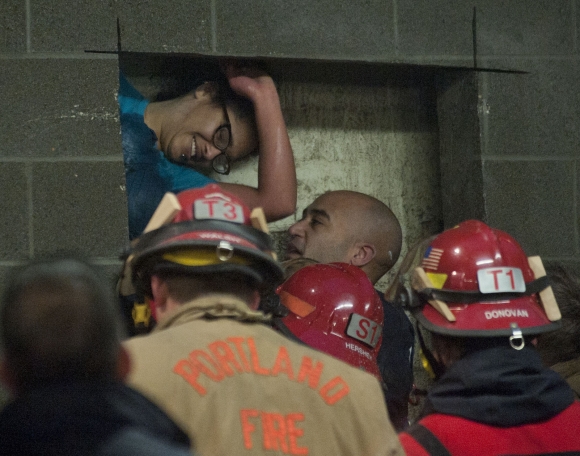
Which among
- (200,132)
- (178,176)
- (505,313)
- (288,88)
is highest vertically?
(288,88)

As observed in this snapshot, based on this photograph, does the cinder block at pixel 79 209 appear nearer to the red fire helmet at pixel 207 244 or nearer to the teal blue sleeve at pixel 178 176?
the teal blue sleeve at pixel 178 176

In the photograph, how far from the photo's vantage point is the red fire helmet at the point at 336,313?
131 inches

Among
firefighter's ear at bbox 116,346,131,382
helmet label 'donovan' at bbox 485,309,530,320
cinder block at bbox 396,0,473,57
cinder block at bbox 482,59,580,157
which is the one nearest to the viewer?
firefighter's ear at bbox 116,346,131,382

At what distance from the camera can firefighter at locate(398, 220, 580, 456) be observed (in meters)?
2.35

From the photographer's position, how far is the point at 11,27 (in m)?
4.02

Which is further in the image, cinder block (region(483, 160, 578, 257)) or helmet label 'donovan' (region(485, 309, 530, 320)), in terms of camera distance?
cinder block (region(483, 160, 578, 257))

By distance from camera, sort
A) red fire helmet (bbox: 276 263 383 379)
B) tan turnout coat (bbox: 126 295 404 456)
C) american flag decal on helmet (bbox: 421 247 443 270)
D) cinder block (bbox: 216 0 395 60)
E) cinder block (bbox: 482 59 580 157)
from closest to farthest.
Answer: tan turnout coat (bbox: 126 295 404 456) → american flag decal on helmet (bbox: 421 247 443 270) → red fire helmet (bbox: 276 263 383 379) → cinder block (bbox: 216 0 395 60) → cinder block (bbox: 482 59 580 157)

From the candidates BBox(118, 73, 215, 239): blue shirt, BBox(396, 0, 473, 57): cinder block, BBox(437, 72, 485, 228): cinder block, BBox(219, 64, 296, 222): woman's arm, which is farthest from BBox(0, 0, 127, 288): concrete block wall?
BBox(437, 72, 485, 228): cinder block

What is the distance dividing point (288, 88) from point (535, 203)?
149cm

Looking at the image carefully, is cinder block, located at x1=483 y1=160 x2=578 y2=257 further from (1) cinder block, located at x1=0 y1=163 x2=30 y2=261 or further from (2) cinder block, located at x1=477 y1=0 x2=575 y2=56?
(1) cinder block, located at x1=0 y1=163 x2=30 y2=261

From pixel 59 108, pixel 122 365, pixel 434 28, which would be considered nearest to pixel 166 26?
pixel 59 108

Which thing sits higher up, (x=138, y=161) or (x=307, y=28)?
(x=307, y=28)

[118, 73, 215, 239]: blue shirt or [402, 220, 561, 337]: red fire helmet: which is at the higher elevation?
[118, 73, 215, 239]: blue shirt

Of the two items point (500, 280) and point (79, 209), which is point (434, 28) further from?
point (500, 280)
